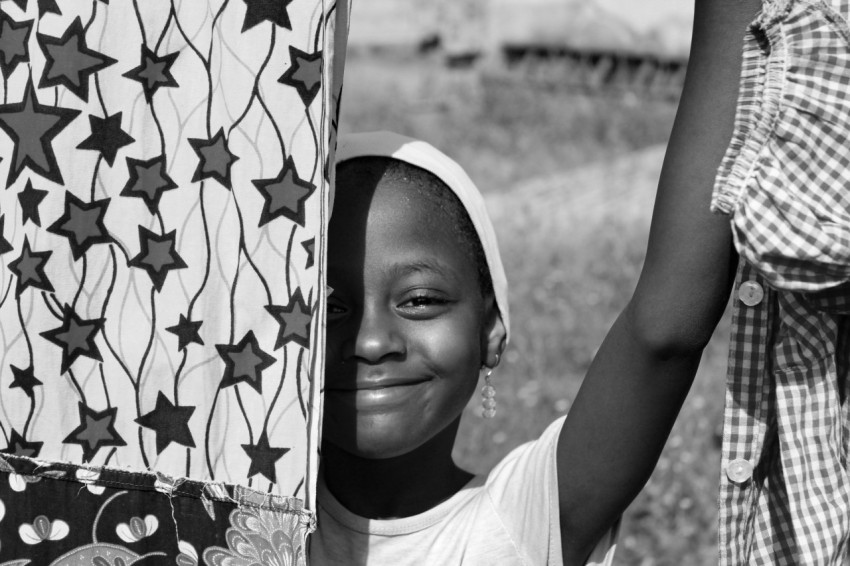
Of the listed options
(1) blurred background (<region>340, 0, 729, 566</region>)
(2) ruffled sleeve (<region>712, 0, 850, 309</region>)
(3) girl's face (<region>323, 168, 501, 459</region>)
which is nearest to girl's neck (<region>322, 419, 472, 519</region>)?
(3) girl's face (<region>323, 168, 501, 459</region>)

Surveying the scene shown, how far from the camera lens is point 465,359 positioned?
5.79ft

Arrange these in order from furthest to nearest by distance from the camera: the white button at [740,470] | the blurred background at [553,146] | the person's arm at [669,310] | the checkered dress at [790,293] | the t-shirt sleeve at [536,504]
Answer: the blurred background at [553,146]
the t-shirt sleeve at [536,504]
the white button at [740,470]
the person's arm at [669,310]
the checkered dress at [790,293]

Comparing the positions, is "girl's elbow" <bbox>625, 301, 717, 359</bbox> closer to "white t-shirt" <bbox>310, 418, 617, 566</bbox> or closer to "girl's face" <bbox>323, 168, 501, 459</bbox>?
"white t-shirt" <bbox>310, 418, 617, 566</bbox>

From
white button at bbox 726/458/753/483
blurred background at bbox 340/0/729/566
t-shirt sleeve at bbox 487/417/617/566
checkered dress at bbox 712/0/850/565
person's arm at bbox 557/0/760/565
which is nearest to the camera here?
checkered dress at bbox 712/0/850/565

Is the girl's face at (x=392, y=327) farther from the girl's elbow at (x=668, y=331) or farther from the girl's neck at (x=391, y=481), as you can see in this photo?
the girl's elbow at (x=668, y=331)

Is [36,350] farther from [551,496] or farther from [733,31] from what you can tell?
[733,31]

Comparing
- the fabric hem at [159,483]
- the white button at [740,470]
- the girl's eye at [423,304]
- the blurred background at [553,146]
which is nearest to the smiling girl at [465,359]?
the girl's eye at [423,304]

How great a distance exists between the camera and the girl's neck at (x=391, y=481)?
6.09ft

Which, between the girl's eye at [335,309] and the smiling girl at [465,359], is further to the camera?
the girl's eye at [335,309]

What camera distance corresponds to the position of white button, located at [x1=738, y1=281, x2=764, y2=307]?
1411 millimetres

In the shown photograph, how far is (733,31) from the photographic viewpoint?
1.34 meters

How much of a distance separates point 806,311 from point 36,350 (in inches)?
40.3

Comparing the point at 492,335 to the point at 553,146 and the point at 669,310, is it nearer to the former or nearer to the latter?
the point at 669,310

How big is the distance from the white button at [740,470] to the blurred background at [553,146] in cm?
191
